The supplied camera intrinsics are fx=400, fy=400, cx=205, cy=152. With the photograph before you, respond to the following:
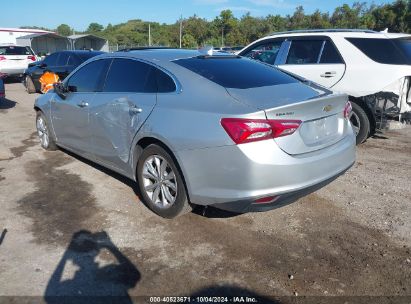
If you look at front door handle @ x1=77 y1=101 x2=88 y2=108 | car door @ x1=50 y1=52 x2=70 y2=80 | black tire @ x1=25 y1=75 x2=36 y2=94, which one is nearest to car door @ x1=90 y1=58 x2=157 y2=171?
front door handle @ x1=77 y1=101 x2=88 y2=108

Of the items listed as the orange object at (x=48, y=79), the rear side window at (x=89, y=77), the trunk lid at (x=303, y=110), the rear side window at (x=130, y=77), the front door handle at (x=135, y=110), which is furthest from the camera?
the orange object at (x=48, y=79)

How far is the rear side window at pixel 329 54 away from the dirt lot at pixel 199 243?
219cm

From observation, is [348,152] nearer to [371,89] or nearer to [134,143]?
[134,143]

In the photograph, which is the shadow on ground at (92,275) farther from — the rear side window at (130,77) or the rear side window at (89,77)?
the rear side window at (89,77)

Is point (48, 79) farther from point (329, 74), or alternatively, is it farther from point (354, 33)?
point (354, 33)

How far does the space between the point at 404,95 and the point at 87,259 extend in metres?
5.00

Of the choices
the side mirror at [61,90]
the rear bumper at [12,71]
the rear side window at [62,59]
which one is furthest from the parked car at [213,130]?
the rear bumper at [12,71]

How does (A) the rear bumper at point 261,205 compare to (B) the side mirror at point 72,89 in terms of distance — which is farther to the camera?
(B) the side mirror at point 72,89

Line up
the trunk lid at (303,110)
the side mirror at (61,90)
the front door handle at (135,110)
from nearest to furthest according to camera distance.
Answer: the trunk lid at (303,110) < the front door handle at (135,110) < the side mirror at (61,90)

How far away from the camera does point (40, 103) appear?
20.7 ft

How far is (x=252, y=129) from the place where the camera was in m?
3.13

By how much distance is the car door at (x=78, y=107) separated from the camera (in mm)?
4928

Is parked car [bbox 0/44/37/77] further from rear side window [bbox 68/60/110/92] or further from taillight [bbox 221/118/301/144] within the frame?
taillight [bbox 221/118/301/144]

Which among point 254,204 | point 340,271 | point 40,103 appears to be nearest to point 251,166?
point 254,204
